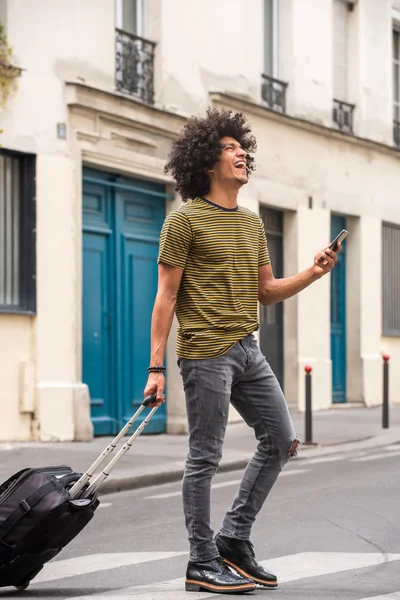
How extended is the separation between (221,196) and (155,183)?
33.9ft

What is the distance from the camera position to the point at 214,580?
5.57 meters

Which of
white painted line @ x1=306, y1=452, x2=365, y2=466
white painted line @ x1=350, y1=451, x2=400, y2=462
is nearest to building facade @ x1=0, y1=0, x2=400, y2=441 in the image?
white painted line @ x1=306, y1=452, x2=365, y2=466

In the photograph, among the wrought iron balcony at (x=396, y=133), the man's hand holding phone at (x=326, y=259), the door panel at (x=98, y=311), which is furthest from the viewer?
the wrought iron balcony at (x=396, y=133)

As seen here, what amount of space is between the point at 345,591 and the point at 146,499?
4392 millimetres

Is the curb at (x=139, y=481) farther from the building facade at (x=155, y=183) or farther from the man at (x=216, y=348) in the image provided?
the man at (x=216, y=348)

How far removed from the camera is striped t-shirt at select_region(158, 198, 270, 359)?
572 cm

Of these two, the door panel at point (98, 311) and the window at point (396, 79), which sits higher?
the window at point (396, 79)

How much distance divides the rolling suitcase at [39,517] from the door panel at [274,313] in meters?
13.5

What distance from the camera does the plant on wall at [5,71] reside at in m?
13.5

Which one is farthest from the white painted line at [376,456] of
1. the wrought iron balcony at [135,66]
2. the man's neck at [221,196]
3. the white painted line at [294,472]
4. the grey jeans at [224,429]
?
the man's neck at [221,196]

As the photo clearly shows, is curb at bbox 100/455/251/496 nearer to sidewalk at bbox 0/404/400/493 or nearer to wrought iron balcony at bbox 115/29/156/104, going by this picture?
sidewalk at bbox 0/404/400/493

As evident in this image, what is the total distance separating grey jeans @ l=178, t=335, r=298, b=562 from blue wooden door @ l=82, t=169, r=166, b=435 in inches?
362

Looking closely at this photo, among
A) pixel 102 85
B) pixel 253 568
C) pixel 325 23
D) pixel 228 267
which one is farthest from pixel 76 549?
pixel 325 23

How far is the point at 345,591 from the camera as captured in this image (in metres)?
5.71
